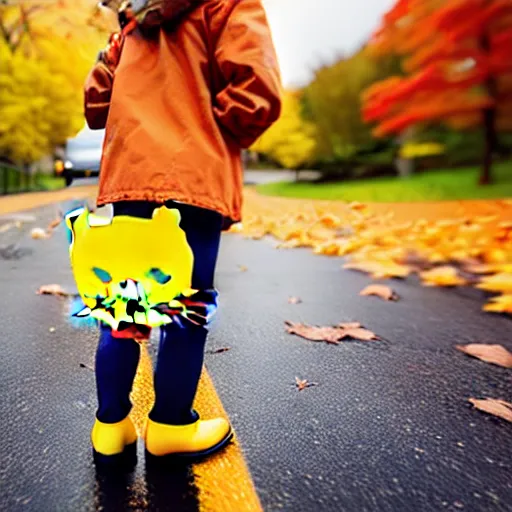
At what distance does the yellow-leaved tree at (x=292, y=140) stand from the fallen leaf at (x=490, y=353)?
7.85 meters

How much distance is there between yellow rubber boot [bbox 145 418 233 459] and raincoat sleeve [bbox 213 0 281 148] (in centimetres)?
68

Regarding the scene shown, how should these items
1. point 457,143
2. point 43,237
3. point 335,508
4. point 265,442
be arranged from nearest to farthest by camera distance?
1. point 335,508
2. point 265,442
3. point 43,237
4. point 457,143

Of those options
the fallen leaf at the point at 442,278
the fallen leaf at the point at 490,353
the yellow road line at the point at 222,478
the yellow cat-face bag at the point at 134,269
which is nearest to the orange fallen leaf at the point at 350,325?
the fallen leaf at the point at 490,353

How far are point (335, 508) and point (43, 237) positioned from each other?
15.2 ft

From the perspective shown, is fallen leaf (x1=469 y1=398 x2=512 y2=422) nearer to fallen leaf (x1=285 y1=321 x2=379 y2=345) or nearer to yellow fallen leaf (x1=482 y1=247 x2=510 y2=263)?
fallen leaf (x1=285 y1=321 x2=379 y2=345)

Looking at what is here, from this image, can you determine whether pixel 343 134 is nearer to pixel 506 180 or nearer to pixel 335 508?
pixel 506 180

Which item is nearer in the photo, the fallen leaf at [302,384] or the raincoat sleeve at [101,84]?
the raincoat sleeve at [101,84]

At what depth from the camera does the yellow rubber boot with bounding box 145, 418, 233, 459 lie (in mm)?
1196

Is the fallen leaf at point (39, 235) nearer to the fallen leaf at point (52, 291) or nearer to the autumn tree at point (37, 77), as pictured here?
the fallen leaf at point (52, 291)

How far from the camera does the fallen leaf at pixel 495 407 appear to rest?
146 centimetres

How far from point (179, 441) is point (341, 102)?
8662 mm

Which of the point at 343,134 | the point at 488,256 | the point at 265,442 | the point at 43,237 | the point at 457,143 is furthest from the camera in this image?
the point at 343,134

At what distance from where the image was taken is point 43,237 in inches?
200

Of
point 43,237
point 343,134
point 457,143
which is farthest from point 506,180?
point 43,237
